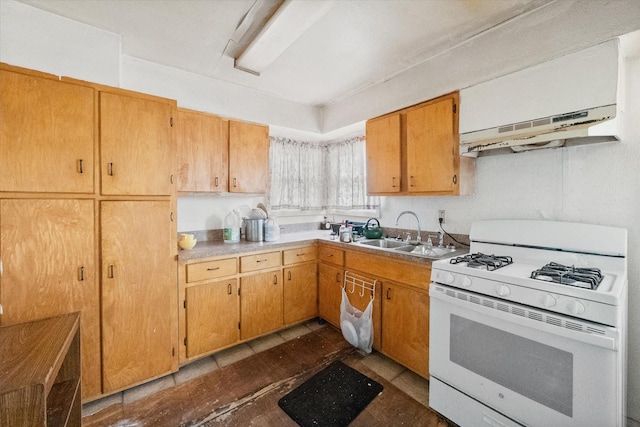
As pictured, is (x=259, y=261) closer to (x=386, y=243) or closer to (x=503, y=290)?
(x=386, y=243)

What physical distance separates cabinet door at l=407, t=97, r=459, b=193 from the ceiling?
0.49 m

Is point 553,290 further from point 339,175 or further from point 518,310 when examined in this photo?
point 339,175

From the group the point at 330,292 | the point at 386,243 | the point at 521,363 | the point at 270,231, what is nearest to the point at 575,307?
the point at 521,363

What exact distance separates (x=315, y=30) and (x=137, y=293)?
2.27 metres

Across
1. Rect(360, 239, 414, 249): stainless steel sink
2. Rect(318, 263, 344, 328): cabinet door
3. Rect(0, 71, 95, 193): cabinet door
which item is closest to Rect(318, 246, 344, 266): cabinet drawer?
Rect(318, 263, 344, 328): cabinet door

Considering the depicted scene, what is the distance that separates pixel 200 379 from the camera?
2.09 m

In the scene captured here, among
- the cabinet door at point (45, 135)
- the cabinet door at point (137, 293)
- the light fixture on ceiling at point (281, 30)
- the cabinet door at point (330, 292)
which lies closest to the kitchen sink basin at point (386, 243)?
the cabinet door at point (330, 292)

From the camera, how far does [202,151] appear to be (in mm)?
2578

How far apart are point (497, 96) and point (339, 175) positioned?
2.06 meters

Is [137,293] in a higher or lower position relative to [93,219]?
lower

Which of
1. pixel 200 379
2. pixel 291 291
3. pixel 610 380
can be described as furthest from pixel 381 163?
pixel 200 379

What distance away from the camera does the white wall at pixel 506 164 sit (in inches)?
63.1

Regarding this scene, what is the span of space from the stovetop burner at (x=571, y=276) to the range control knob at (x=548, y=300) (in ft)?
0.33

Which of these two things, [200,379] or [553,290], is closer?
[553,290]
